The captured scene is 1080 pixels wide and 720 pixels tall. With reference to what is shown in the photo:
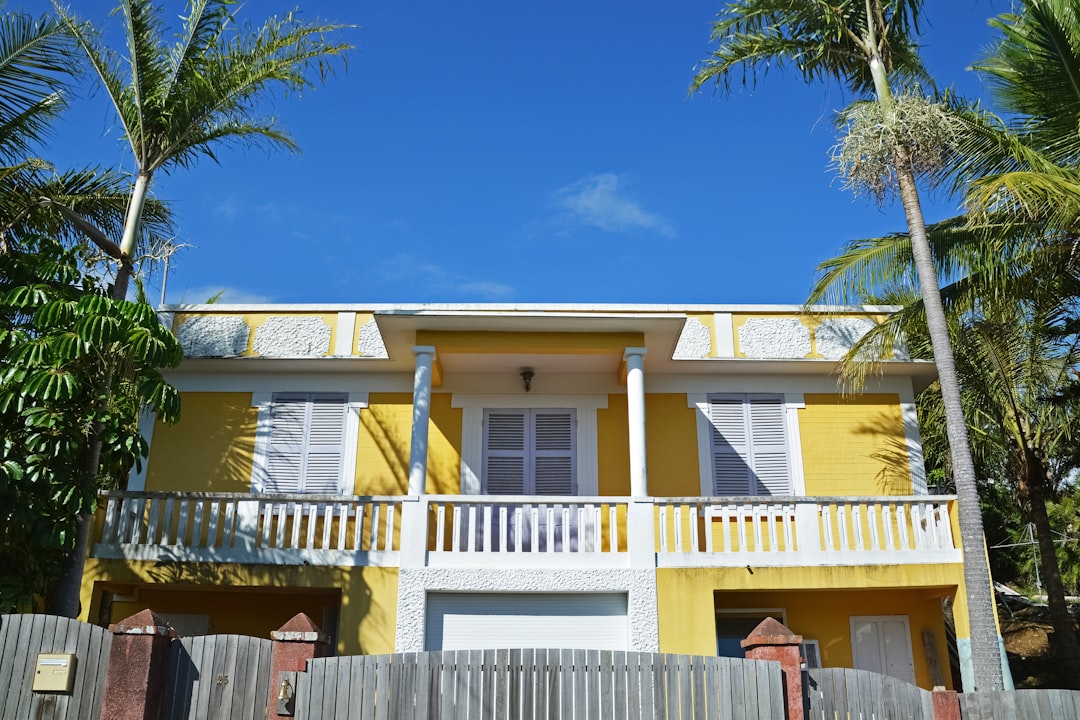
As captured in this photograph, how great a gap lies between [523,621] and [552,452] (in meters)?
2.73

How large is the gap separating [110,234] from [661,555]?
7.60 m

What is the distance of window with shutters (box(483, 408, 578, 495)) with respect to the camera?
12609mm

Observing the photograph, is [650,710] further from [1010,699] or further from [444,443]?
[444,443]

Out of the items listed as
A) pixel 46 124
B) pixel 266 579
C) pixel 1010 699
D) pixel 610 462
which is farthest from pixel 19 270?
pixel 1010 699

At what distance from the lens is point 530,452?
501 inches

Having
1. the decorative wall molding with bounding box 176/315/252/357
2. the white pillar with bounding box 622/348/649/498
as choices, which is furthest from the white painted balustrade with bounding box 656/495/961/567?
the decorative wall molding with bounding box 176/315/252/357

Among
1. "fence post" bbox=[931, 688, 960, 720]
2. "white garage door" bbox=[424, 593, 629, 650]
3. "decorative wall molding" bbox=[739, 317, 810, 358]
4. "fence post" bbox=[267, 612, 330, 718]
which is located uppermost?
"decorative wall molding" bbox=[739, 317, 810, 358]

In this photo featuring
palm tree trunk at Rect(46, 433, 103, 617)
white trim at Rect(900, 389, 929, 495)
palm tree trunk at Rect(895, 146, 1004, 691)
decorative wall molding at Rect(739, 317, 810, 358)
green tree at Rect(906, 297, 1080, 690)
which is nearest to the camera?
palm tree trunk at Rect(895, 146, 1004, 691)

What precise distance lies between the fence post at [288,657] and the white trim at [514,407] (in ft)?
17.6

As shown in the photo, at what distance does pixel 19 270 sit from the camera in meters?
9.52

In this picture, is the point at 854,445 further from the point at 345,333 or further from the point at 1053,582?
the point at 345,333

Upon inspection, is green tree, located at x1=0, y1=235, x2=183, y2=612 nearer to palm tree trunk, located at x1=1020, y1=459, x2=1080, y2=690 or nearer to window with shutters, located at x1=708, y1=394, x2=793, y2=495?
window with shutters, located at x1=708, y1=394, x2=793, y2=495

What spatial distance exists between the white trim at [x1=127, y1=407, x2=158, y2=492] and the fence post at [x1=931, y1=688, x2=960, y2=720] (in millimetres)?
9742

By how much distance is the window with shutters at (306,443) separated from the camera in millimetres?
12570
